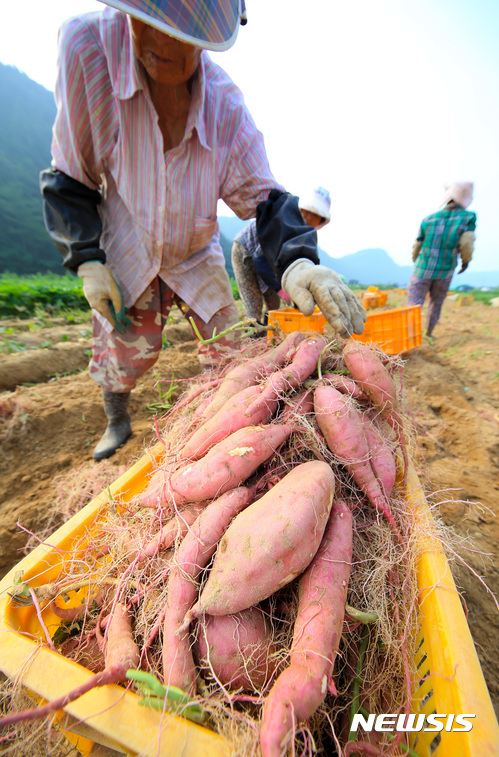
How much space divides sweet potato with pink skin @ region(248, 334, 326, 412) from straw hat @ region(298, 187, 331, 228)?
8.76 feet

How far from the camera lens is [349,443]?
41.4 inches

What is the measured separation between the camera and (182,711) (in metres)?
0.65

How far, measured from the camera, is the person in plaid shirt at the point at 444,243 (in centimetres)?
406

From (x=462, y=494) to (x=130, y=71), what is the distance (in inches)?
105

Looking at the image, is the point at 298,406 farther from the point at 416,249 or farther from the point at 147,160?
the point at 416,249

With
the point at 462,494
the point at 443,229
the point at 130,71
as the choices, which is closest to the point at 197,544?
the point at 462,494

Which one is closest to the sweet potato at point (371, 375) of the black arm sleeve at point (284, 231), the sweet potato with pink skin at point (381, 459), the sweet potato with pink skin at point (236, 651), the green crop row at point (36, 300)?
the sweet potato with pink skin at point (381, 459)

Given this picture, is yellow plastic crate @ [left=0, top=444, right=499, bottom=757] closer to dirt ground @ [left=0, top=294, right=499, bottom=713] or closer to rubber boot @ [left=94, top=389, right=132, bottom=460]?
dirt ground @ [left=0, top=294, right=499, bottom=713]

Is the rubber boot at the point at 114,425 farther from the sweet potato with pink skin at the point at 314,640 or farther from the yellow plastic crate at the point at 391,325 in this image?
the sweet potato with pink skin at the point at 314,640

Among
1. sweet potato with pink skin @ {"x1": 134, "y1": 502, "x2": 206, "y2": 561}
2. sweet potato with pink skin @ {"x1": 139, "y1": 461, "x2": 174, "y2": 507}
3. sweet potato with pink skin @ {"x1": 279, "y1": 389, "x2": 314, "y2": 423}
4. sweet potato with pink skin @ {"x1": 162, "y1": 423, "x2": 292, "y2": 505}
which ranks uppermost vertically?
sweet potato with pink skin @ {"x1": 279, "y1": 389, "x2": 314, "y2": 423}

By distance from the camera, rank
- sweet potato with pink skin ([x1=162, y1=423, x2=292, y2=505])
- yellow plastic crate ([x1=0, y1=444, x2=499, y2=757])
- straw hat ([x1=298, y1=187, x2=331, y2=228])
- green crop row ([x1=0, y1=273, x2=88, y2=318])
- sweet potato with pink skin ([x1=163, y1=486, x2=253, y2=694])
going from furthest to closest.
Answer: green crop row ([x1=0, y1=273, x2=88, y2=318])
straw hat ([x1=298, y1=187, x2=331, y2=228])
sweet potato with pink skin ([x1=162, y1=423, x2=292, y2=505])
sweet potato with pink skin ([x1=163, y1=486, x2=253, y2=694])
yellow plastic crate ([x1=0, y1=444, x2=499, y2=757])

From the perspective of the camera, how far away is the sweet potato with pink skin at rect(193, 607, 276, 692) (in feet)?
2.53

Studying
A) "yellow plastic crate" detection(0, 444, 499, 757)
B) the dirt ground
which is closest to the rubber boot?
the dirt ground

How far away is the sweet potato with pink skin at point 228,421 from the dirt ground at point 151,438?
0.61 meters
